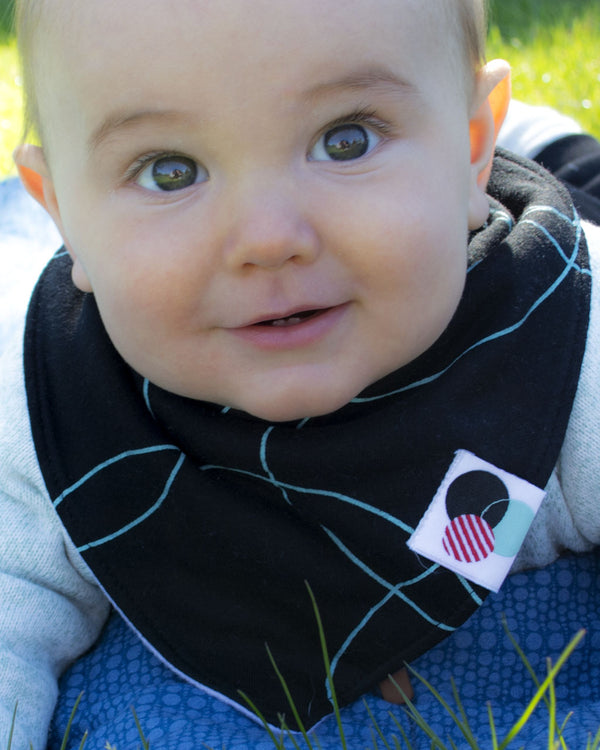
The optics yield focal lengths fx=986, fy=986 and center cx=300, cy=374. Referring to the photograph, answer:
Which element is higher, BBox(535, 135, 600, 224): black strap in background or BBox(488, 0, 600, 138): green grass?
BBox(535, 135, 600, 224): black strap in background

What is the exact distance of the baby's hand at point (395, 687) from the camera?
145 centimetres

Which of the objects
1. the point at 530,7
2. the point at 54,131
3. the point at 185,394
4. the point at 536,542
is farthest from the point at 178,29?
the point at 530,7

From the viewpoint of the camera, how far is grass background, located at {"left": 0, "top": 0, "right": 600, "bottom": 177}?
298cm

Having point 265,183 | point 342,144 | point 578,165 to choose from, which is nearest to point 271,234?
point 265,183

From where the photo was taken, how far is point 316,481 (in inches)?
56.8

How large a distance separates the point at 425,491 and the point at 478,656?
0.29 m

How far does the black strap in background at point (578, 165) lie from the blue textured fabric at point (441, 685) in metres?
0.71

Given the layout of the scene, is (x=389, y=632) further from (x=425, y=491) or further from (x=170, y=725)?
(x=170, y=725)

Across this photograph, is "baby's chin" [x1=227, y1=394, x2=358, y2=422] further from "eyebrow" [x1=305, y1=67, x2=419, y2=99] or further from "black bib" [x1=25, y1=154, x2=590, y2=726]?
"eyebrow" [x1=305, y1=67, x2=419, y2=99]

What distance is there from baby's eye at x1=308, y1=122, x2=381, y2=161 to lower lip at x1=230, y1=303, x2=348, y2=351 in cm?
18

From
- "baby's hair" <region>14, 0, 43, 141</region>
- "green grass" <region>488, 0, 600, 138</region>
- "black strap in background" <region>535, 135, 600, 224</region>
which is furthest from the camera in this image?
"green grass" <region>488, 0, 600, 138</region>

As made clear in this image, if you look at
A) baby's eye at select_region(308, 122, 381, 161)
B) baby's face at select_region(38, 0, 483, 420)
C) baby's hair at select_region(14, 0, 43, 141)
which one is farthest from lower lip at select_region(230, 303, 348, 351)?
baby's hair at select_region(14, 0, 43, 141)

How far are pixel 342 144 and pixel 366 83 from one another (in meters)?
0.08

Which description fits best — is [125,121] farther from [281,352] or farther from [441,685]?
[441,685]
